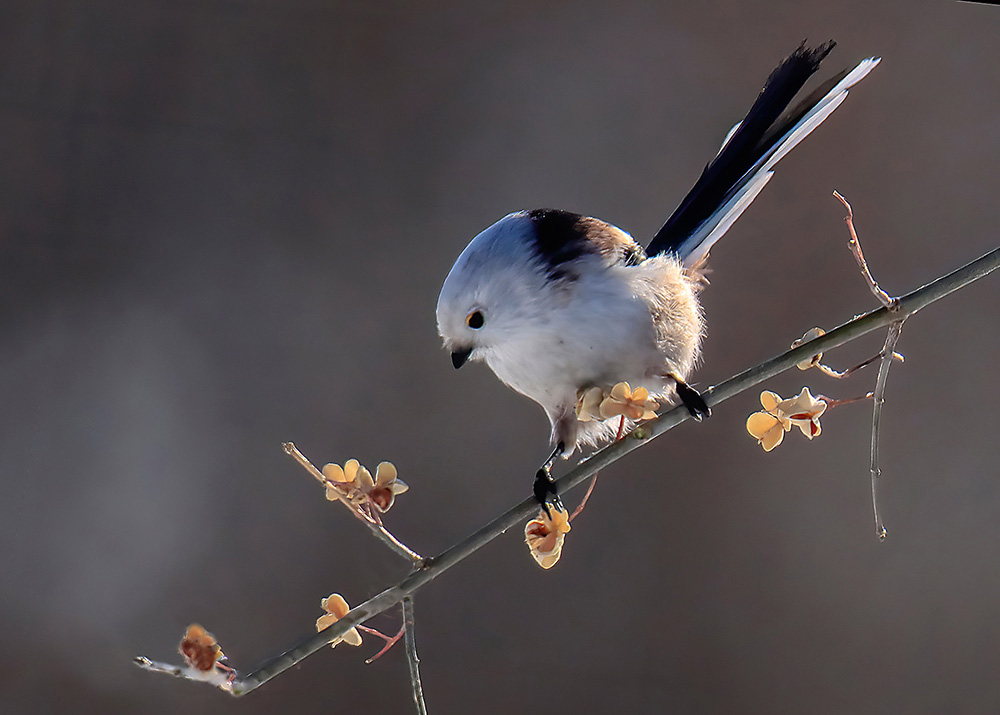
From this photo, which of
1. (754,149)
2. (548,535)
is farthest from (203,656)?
(754,149)

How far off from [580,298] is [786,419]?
226 millimetres

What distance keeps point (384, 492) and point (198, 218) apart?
140 centimetres

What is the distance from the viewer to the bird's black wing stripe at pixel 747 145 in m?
0.74

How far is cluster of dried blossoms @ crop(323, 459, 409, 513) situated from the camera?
567mm

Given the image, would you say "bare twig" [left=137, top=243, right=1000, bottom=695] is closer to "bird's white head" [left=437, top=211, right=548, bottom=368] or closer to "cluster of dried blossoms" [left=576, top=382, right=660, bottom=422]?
"cluster of dried blossoms" [left=576, top=382, right=660, bottom=422]

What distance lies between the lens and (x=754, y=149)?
2.61 feet

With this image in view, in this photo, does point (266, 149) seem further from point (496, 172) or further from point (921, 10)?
point (921, 10)

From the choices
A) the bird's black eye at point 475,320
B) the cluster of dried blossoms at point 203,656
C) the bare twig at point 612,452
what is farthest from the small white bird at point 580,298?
the cluster of dried blossoms at point 203,656

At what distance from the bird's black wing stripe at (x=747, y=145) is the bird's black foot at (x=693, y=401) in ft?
0.72

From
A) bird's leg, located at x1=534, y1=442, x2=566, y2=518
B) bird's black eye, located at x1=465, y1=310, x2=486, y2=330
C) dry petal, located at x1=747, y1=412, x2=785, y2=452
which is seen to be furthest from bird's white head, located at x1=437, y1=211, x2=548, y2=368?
dry petal, located at x1=747, y1=412, x2=785, y2=452

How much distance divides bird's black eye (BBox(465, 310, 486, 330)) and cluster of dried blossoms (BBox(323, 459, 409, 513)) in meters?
0.18

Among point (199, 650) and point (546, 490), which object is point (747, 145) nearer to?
point (546, 490)

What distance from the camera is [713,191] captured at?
0.85 metres

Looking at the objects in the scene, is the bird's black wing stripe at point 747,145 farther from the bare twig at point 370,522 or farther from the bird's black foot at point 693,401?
the bare twig at point 370,522
